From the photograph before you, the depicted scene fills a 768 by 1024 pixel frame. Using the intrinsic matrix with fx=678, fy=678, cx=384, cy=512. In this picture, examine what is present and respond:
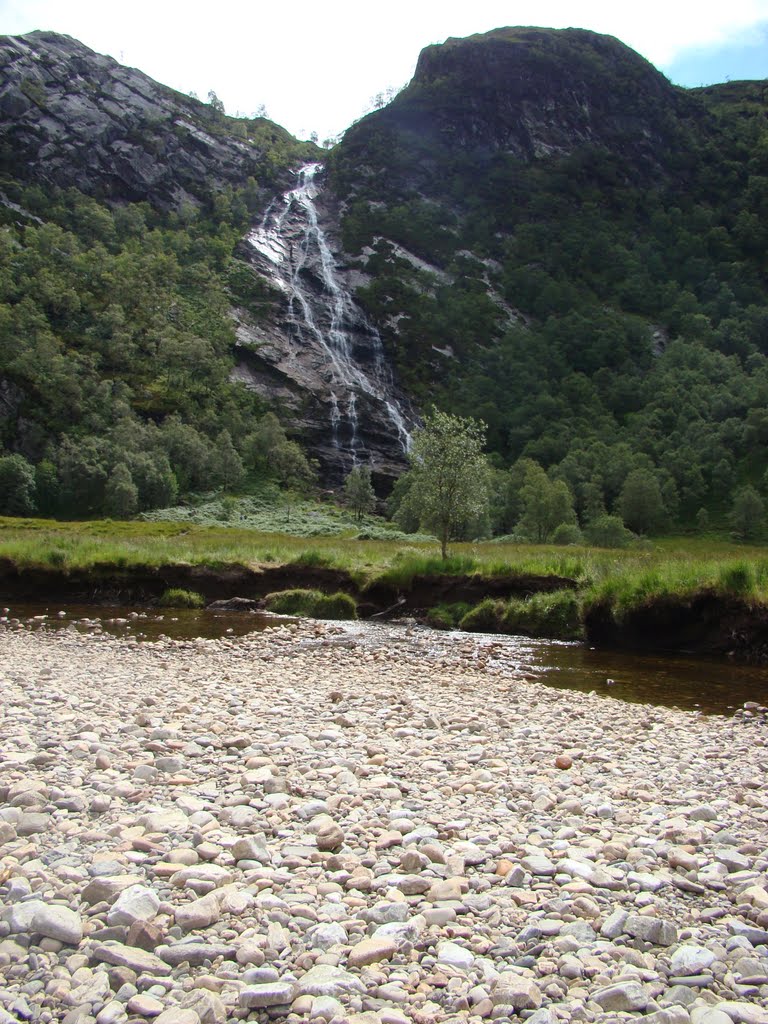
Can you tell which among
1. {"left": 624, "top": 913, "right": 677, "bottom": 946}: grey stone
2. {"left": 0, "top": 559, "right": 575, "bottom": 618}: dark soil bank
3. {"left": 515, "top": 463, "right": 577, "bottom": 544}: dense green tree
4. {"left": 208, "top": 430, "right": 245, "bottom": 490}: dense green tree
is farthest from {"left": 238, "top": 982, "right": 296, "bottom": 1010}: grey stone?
{"left": 208, "top": 430, "right": 245, "bottom": 490}: dense green tree

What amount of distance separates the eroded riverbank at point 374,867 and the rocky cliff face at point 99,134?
173894 mm

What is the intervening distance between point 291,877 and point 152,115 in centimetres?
20702

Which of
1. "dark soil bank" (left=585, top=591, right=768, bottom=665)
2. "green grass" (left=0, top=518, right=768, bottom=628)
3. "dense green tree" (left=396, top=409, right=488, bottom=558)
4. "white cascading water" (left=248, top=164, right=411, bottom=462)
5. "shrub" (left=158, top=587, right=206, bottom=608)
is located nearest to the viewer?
"dark soil bank" (left=585, top=591, right=768, bottom=665)

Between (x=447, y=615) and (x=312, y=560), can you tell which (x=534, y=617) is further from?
(x=312, y=560)

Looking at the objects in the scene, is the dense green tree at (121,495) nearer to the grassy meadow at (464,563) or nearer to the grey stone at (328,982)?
the grassy meadow at (464,563)

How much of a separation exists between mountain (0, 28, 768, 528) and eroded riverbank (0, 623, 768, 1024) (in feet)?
260

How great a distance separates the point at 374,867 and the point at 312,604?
22663mm

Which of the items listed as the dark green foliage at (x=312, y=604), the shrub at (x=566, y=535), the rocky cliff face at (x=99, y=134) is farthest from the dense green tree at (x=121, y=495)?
the rocky cliff face at (x=99, y=134)

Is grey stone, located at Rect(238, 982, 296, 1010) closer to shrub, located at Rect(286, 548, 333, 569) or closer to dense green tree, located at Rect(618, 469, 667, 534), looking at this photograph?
shrub, located at Rect(286, 548, 333, 569)

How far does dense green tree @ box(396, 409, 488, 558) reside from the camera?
32.8 metres

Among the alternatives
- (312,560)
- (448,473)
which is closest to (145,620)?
(312,560)

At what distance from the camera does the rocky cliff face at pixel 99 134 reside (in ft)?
500

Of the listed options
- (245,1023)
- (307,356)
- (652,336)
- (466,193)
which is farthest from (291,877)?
(466,193)

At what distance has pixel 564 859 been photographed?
555 cm
